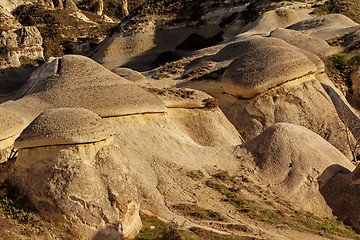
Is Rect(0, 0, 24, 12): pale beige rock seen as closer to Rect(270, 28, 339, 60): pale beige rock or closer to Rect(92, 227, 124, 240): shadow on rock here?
Rect(270, 28, 339, 60): pale beige rock

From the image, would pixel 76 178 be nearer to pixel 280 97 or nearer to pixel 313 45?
pixel 280 97

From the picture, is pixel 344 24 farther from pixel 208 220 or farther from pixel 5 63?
pixel 5 63

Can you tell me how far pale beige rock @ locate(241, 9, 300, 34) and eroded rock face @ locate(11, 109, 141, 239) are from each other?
63.6 feet

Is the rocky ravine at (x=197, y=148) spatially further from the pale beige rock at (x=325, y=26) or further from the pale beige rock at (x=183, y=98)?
the pale beige rock at (x=325, y=26)

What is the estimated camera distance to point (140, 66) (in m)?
31.2

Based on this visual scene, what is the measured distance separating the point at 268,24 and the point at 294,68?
1220 cm

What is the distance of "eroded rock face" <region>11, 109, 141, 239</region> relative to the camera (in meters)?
6.10

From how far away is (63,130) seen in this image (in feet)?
21.0

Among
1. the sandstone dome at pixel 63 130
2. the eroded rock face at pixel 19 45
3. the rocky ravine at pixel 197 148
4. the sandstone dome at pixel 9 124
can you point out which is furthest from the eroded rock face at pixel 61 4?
the sandstone dome at pixel 63 130

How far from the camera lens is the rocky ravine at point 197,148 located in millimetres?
6355

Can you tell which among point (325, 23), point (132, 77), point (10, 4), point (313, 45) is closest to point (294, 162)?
point (132, 77)

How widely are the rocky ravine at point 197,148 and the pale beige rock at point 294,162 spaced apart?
3 centimetres

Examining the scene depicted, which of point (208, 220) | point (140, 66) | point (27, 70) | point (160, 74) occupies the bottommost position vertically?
point (140, 66)

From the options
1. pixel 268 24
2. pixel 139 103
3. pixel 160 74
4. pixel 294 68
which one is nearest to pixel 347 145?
pixel 294 68
